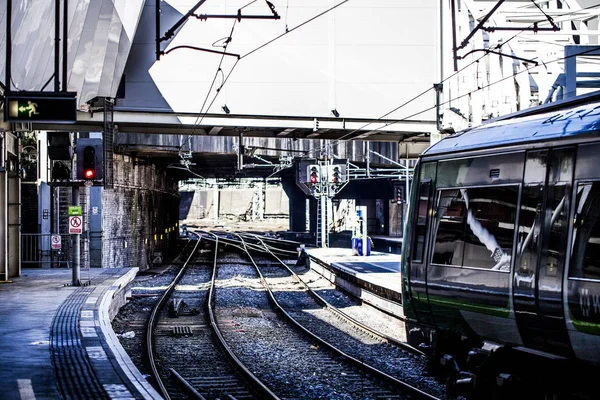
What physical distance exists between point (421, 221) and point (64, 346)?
6.03 m

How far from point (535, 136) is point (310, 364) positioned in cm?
734

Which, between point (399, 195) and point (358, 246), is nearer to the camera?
point (358, 246)

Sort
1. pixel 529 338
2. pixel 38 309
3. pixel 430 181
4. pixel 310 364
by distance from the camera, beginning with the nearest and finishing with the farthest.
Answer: pixel 529 338, pixel 430 181, pixel 310 364, pixel 38 309

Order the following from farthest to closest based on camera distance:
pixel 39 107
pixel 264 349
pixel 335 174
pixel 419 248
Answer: pixel 335 174 → pixel 264 349 → pixel 39 107 → pixel 419 248

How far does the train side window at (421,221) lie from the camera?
975 centimetres

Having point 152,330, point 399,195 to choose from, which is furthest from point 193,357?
point 399,195

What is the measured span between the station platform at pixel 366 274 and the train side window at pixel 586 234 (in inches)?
429

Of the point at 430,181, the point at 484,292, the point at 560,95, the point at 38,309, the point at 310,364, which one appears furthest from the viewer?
the point at 38,309

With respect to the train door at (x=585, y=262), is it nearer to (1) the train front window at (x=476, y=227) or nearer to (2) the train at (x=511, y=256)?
(2) the train at (x=511, y=256)

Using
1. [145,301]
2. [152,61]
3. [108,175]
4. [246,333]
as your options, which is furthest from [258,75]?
[246,333]

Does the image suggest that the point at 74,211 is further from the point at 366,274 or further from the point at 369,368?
the point at 369,368

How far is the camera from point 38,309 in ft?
57.0

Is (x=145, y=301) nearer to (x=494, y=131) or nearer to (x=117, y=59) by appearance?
(x=117, y=59)

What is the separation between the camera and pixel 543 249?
24.2 feet
